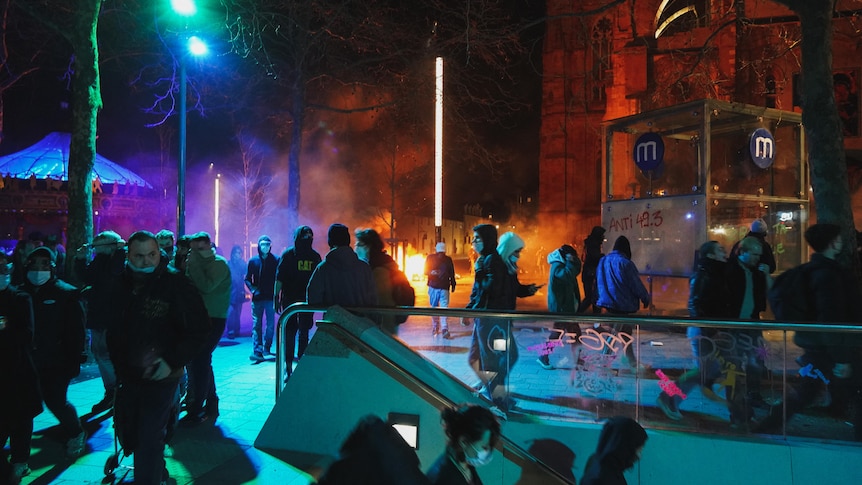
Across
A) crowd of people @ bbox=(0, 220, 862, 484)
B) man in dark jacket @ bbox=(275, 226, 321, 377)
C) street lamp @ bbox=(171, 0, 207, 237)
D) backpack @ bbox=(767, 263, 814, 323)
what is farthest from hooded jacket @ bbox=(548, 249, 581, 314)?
street lamp @ bbox=(171, 0, 207, 237)

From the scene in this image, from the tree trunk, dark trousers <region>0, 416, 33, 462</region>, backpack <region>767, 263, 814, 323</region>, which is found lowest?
dark trousers <region>0, 416, 33, 462</region>

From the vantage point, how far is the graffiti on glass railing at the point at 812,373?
13.0ft

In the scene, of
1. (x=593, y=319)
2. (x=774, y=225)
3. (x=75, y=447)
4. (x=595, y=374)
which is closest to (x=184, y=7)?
(x=75, y=447)

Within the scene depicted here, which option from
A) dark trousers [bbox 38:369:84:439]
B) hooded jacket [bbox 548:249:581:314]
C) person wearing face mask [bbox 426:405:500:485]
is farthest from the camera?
hooded jacket [bbox 548:249:581:314]

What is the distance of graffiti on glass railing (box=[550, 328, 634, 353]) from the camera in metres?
4.20

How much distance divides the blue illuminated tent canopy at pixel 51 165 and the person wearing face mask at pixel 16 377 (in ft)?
65.8

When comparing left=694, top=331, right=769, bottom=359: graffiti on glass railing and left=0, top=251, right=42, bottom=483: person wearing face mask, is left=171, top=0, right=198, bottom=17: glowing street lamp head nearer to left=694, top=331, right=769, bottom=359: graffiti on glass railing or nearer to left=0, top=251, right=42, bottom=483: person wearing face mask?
left=0, top=251, right=42, bottom=483: person wearing face mask

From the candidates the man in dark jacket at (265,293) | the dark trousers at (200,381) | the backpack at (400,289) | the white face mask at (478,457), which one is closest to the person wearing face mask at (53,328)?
the dark trousers at (200,381)

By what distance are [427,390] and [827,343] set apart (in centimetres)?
290

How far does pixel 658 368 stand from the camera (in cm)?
421

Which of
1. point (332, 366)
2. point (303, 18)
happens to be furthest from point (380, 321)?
point (303, 18)

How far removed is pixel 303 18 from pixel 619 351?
12048mm

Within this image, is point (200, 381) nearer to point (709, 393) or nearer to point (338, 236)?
point (338, 236)

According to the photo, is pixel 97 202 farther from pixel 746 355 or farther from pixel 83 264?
pixel 746 355
